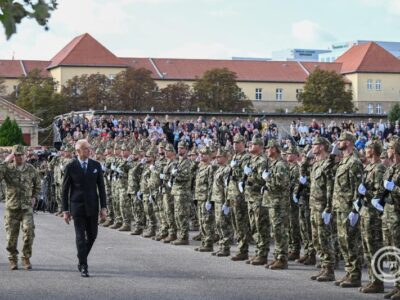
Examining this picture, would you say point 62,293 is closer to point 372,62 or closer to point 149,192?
point 149,192

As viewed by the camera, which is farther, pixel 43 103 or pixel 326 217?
pixel 43 103

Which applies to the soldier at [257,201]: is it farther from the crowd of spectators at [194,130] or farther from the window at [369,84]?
the window at [369,84]

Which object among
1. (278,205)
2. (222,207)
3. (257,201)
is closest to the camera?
(278,205)

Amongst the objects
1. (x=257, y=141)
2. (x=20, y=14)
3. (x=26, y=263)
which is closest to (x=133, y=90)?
(x=257, y=141)

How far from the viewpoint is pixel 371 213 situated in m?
12.5

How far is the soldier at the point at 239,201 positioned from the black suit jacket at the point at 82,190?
321cm

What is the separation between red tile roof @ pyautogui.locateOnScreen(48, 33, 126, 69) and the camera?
454 ft

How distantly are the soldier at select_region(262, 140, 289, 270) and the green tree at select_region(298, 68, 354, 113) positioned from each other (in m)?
99.9

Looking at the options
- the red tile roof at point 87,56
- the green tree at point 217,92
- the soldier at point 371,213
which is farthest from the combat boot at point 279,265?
the red tile roof at point 87,56

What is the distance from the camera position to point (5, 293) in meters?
12.0

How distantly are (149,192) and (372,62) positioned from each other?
127 meters

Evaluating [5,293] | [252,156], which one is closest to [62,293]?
[5,293]

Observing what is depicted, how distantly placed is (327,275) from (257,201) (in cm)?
246

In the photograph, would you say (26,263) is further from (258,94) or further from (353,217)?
(258,94)
